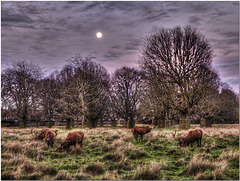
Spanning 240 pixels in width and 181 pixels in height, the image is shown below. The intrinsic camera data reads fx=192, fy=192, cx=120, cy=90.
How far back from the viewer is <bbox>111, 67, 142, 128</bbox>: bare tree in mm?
29781

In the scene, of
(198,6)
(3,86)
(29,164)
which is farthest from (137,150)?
(3,86)

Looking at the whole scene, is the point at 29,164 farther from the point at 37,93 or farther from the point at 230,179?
the point at 37,93

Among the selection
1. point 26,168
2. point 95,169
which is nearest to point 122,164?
point 95,169

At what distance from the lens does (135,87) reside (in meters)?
30.2

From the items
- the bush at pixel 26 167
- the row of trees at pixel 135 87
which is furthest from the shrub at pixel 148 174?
the row of trees at pixel 135 87

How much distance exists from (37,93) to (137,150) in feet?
78.6

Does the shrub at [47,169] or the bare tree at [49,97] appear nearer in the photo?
the shrub at [47,169]

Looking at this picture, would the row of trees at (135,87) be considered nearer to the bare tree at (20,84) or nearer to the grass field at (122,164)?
the bare tree at (20,84)

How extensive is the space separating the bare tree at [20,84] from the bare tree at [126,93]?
39.0ft

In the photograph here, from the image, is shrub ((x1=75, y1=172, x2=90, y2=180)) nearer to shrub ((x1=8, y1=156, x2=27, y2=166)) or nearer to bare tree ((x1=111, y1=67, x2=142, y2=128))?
shrub ((x1=8, y1=156, x2=27, y2=166))

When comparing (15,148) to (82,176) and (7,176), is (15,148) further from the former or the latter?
(82,176)

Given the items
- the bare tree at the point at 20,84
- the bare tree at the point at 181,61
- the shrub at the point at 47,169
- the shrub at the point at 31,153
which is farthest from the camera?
the bare tree at the point at 20,84

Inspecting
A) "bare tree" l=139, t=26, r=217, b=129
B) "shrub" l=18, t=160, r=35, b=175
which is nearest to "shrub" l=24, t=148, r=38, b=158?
"shrub" l=18, t=160, r=35, b=175

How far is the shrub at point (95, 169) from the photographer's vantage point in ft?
23.2
